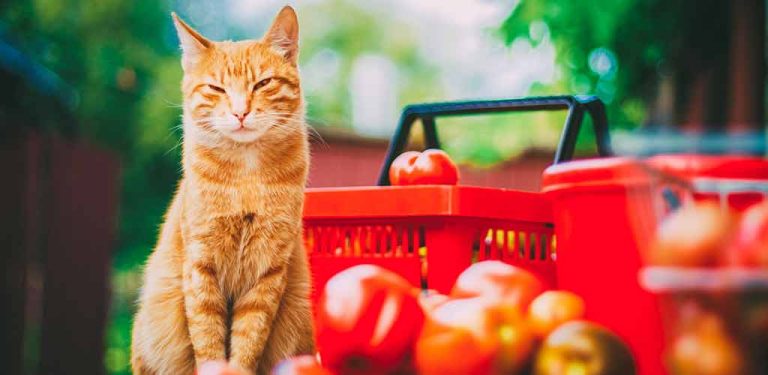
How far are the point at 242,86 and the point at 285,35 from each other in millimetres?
138

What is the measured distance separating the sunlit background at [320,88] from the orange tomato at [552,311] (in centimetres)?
22

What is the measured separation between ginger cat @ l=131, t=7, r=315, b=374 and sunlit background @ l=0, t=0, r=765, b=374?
152 millimetres

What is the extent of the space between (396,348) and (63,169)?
170 inches

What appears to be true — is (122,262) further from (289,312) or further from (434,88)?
(434,88)

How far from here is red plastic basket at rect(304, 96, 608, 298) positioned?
1.30 meters

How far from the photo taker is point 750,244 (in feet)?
1.77

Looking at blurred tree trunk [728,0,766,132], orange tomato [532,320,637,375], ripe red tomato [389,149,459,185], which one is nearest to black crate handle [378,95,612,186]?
ripe red tomato [389,149,459,185]

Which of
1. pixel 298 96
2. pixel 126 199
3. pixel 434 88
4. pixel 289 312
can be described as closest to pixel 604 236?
pixel 289 312

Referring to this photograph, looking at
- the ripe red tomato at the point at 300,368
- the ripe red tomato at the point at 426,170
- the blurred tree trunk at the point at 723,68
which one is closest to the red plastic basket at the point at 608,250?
the ripe red tomato at the point at 300,368

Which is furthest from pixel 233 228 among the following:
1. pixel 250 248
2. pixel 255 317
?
→ pixel 255 317

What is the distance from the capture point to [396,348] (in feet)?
2.66

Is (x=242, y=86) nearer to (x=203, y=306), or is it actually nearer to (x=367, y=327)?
(x=203, y=306)

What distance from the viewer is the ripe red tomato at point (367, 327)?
2.64ft

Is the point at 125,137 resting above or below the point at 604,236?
above
